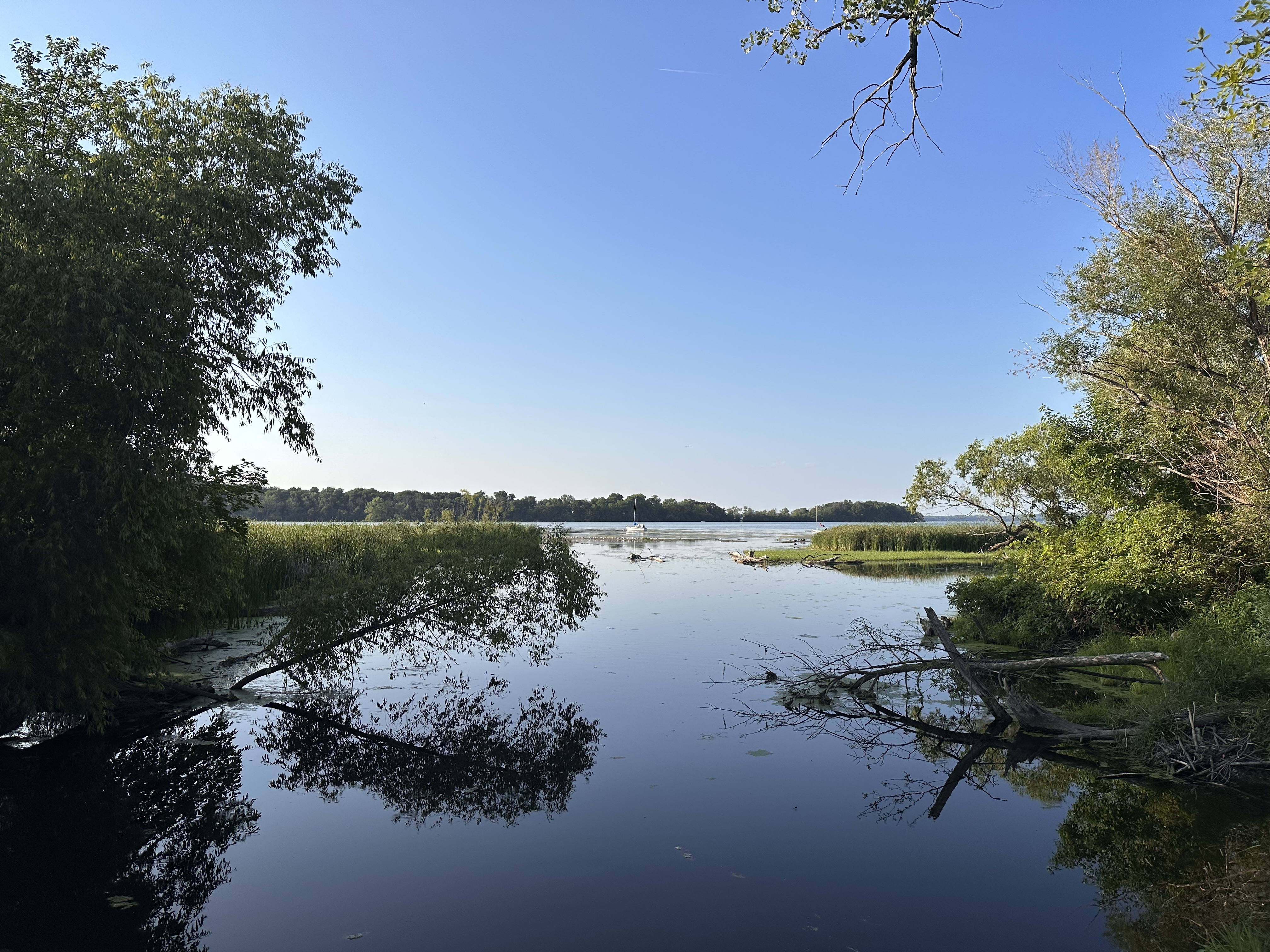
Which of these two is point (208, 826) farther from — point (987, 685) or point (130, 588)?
point (987, 685)

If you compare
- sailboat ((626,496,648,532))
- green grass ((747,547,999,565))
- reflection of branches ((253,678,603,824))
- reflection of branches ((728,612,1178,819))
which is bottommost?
reflection of branches ((253,678,603,824))

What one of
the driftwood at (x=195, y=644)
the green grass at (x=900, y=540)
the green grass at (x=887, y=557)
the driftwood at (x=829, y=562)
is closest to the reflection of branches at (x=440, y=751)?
the driftwood at (x=195, y=644)

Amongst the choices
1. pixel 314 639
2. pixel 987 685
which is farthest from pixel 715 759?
pixel 314 639

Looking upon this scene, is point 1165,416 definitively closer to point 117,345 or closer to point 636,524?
point 117,345

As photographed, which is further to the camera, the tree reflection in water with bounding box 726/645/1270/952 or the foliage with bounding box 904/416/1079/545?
the foliage with bounding box 904/416/1079/545

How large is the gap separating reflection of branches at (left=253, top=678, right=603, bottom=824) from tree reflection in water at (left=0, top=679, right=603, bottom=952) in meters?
0.03

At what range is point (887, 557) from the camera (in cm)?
5066

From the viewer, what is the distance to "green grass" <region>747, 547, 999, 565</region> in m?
48.4

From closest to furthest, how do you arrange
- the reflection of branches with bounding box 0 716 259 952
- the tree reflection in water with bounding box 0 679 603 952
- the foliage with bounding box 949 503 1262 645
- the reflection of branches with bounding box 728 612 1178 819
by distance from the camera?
the reflection of branches with bounding box 0 716 259 952
the tree reflection in water with bounding box 0 679 603 952
the reflection of branches with bounding box 728 612 1178 819
the foliage with bounding box 949 503 1262 645

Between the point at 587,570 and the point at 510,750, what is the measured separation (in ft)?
15.2

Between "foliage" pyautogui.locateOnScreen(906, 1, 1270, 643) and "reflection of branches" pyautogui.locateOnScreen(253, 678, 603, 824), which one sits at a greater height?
"foliage" pyautogui.locateOnScreen(906, 1, 1270, 643)

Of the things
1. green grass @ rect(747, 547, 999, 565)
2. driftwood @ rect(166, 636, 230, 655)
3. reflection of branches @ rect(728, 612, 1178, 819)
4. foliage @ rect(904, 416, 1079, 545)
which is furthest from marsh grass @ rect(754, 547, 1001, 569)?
driftwood @ rect(166, 636, 230, 655)

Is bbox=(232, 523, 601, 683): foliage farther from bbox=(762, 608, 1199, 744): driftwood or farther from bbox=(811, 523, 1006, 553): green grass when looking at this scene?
bbox=(811, 523, 1006, 553): green grass

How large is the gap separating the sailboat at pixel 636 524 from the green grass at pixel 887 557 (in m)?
47.8
